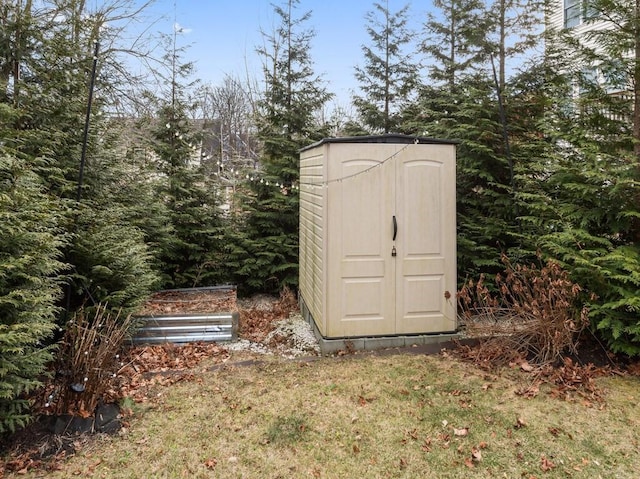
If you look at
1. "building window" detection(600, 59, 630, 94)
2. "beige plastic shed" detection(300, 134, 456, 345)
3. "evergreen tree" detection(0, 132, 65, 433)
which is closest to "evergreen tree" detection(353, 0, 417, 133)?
"beige plastic shed" detection(300, 134, 456, 345)

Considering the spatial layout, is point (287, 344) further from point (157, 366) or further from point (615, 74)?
point (615, 74)

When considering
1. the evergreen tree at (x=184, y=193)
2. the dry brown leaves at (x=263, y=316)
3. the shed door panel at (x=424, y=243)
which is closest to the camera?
the shed door panel at (x=424, y=243)

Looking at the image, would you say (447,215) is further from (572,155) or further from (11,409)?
(11,409)

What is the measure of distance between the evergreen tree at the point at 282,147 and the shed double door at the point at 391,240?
2.65 metres

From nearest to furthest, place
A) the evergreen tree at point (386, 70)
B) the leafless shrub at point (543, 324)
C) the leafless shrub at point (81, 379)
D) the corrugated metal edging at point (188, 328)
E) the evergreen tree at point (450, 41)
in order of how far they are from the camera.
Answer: the leafless shrub at point (81, 379) < the leafless shrub at point (543, 324) < the corrugated metal edging at point (188, 328) < the evergreen tree at point (450, 41) < the evergreen tree at point (386, 70)

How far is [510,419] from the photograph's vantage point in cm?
298

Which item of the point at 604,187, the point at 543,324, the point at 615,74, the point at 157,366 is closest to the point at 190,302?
the point at 157,366

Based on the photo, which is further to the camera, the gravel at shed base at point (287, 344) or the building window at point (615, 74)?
the gravel at shed base at point (287, 344)

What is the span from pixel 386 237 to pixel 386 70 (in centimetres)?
499

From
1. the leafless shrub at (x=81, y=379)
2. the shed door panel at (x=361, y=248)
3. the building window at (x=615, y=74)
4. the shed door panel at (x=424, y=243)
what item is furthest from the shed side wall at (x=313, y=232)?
the building window at (x=615, y=74)

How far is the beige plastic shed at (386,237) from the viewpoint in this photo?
166 inches

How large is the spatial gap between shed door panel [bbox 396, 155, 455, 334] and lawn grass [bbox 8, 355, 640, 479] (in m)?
0.76

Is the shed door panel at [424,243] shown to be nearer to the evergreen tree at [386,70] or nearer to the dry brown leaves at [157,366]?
the dry brown leaves at [157,366]

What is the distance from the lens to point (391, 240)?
4.32 m
